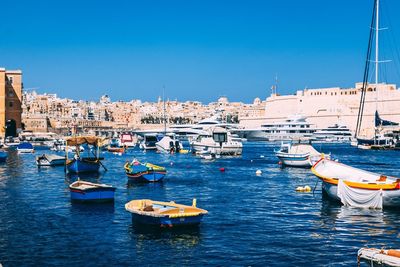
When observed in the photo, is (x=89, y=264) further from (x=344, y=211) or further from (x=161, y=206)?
(x=344, y=211)

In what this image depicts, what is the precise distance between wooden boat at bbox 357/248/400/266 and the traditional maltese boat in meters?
10.1

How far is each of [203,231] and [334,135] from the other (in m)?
97.9

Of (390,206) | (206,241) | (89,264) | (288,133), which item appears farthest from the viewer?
(288,133)

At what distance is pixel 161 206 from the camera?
60.4 feet

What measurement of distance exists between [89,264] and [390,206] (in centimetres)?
1303

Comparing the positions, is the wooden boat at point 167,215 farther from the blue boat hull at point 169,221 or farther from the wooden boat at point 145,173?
the wooden boat at point 145,173

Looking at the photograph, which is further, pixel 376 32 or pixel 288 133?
pixel 288 133

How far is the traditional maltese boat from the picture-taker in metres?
20.9

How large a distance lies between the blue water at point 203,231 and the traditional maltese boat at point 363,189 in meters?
0.45

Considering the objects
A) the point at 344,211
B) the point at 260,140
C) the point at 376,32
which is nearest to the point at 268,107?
the point at 260,140

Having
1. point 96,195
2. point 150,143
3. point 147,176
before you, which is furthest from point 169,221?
point 150,143

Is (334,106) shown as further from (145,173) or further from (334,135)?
(145,173)

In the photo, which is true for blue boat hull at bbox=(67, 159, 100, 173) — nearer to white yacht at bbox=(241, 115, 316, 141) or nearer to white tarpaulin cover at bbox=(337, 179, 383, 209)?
white tarpaulin cover at bbox=(337, 179, 383, 209)

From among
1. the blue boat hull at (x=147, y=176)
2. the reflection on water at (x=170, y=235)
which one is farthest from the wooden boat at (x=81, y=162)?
the reflection on water at (x=170, y=235)
